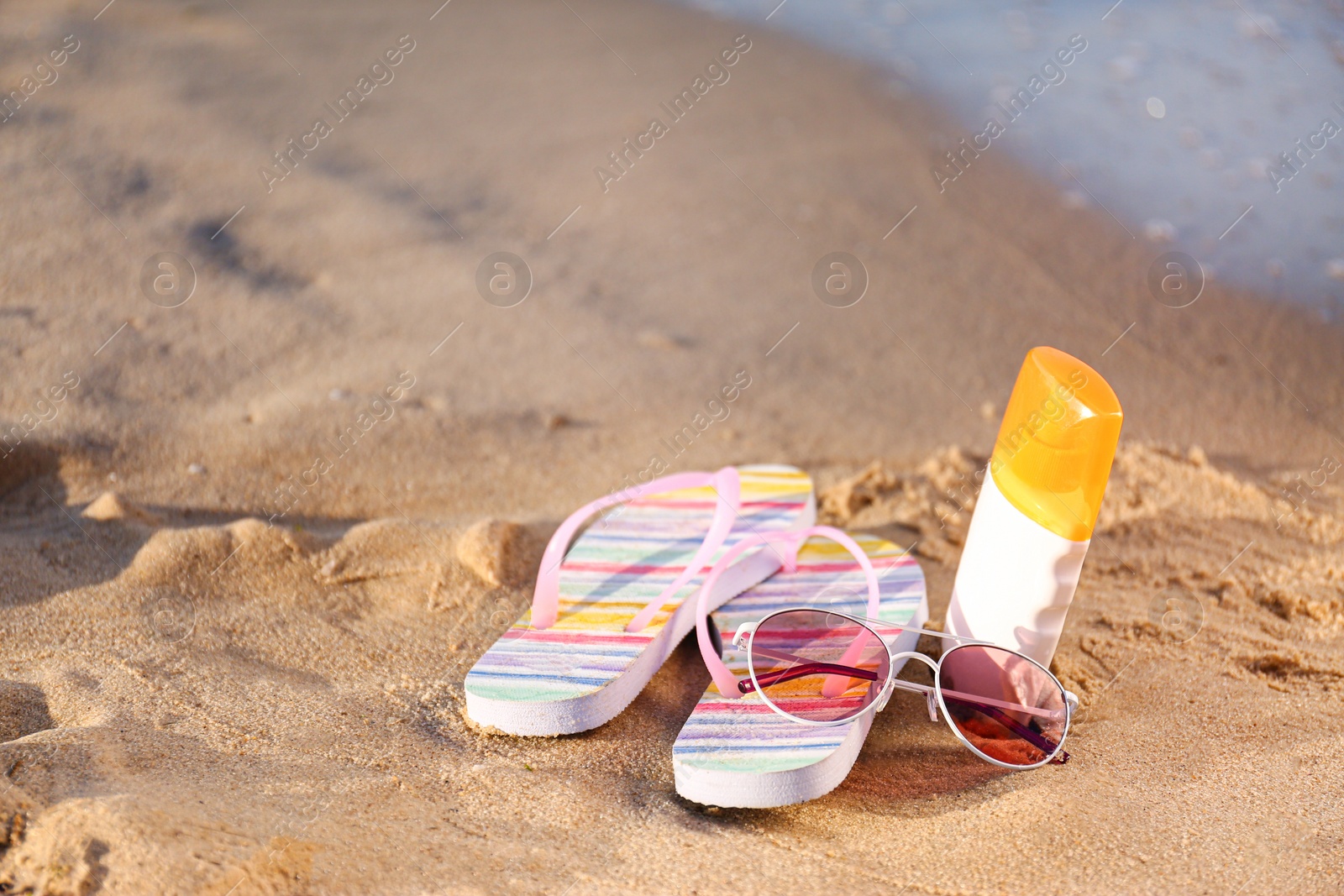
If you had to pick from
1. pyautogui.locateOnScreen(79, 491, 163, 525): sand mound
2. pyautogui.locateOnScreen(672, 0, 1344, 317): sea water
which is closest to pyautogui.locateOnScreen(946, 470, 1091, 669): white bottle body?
pyautogui.locateOnScreen(79, 491, 163, 525): sand mound

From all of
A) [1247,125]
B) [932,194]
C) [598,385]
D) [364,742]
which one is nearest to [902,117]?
[932,194]

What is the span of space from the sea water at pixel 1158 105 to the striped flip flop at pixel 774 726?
120 inches

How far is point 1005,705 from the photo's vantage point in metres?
2.12

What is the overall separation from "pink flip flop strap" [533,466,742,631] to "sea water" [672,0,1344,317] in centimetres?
308

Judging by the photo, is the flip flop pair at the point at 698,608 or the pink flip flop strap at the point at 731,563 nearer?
the flip flop pair at the point at 698,608

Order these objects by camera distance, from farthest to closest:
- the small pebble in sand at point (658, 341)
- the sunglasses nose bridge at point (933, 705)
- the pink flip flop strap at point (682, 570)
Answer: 1. the small pebble in sand at point (658, 341)
2. the pink flip flop strap at point (682, 570)
3. the sunglasses nose bridge at point (933, 705)

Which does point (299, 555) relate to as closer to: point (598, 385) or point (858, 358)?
point (598, 385)

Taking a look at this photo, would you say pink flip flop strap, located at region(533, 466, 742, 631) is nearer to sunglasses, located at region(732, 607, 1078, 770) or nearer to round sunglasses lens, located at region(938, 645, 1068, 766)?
sunglasses, located at region(732, 607, 1078, 770)

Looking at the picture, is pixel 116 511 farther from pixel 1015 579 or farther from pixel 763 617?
pixel 1015 579

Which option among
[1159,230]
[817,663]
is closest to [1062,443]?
[817,663]

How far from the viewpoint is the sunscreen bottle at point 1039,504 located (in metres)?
1.99

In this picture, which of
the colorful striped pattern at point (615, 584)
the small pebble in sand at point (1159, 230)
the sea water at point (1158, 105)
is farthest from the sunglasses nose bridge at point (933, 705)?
the small pebble in sand at point (1159, 230)

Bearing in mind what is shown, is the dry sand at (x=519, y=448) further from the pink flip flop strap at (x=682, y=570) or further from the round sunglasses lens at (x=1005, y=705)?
the pink flip flop strap at (x=682, y=570)

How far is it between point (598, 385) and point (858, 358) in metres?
1.06
